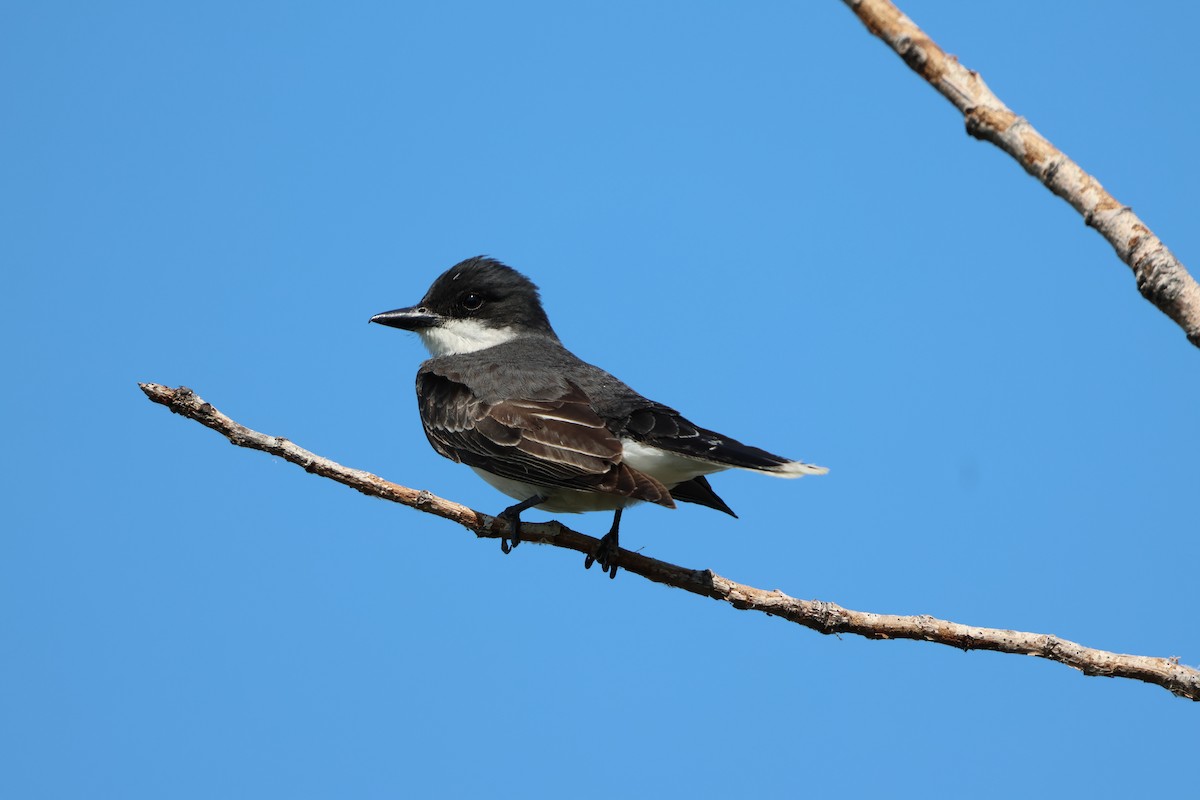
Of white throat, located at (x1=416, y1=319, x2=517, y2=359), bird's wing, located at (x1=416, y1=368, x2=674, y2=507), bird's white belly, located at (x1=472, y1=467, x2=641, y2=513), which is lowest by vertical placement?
bird's white belly, located at (x1=472, y1=467, x2=641, y2=513)

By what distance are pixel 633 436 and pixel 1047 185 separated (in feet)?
14.4

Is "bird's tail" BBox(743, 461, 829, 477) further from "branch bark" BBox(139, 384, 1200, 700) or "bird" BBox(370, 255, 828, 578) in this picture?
"branch bark" BBox(139, 384, 1200, 700)

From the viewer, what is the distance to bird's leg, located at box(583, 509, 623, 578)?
602 centimetres

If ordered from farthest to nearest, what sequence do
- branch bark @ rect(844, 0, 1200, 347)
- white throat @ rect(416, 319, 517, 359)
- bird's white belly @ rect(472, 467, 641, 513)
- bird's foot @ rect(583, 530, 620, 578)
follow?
white throat @ rect(416, 319, 517, 359) → bird's white belly @ rect(472, 467, 641, 513) → bird's foot @ rect(583, 530, 620, 578) → branch bark @ rect(844, 0, 1200, 347)

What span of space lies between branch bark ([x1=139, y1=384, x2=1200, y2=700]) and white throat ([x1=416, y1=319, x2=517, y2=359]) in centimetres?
322

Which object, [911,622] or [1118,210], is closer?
[1118,210]

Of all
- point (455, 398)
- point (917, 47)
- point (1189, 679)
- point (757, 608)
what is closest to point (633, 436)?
point (455, 398)

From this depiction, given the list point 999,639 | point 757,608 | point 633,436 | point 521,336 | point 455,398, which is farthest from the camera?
point 521,336

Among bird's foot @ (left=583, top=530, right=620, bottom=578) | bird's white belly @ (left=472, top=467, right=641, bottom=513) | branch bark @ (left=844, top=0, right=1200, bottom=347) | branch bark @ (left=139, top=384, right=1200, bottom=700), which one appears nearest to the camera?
branch bark @ (left=844, top=0, right=1200, bottom=347)

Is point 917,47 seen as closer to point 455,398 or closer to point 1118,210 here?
point 1118,210

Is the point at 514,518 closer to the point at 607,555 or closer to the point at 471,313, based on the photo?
the point at 607,555

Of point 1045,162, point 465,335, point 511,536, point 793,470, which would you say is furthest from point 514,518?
point 1045,162

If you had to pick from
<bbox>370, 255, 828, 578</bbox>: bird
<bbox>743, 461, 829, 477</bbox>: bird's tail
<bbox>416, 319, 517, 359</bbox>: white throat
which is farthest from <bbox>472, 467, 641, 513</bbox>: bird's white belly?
<bbox>416, 319, 517, 359</bbox>: white throat

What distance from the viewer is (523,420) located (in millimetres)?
7246
